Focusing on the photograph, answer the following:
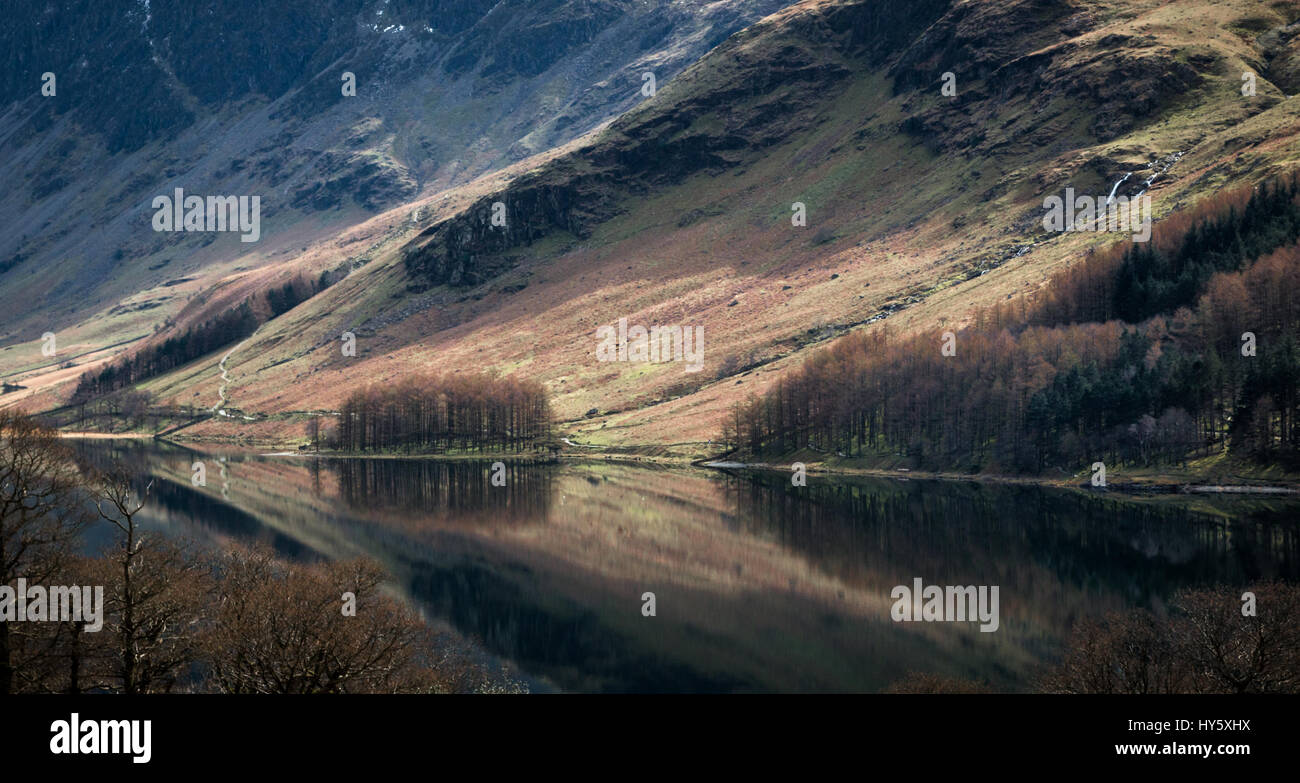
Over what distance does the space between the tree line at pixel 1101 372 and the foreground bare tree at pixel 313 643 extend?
10357 cm

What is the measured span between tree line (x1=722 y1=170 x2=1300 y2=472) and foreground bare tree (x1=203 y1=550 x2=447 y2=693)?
340 feet

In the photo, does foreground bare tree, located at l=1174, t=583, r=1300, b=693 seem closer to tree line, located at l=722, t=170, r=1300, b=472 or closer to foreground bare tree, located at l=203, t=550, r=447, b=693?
foreground bare tree, located at l=203, t=550, r=447, b=693

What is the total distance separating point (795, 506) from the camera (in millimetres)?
126812

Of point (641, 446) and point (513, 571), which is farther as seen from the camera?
point (641, 446)

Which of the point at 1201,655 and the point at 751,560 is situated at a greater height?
the point at 1201,655

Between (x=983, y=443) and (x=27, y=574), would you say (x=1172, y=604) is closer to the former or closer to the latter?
(x=27, y=574)

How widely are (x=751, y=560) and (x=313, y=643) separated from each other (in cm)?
5914

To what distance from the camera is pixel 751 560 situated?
96.2 metres

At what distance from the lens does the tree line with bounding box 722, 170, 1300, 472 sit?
12381 cm

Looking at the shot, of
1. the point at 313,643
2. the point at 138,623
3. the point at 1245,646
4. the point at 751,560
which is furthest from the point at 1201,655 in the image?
the point at 751,560

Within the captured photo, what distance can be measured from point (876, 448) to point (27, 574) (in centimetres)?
13444

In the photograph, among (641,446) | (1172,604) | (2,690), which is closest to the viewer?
(2,690)

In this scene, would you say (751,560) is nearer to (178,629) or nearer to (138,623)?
(178,629)
